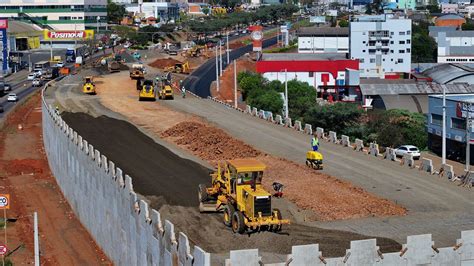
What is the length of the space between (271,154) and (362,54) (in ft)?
330

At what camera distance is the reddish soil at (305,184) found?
96.5 feet

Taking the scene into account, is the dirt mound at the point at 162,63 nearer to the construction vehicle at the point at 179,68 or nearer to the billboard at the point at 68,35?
the construction vehicle at the point at 179,68

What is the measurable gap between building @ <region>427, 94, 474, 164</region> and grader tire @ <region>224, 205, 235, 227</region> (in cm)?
3657

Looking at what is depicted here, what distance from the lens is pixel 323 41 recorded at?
537ft

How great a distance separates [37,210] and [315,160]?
19.9 metres

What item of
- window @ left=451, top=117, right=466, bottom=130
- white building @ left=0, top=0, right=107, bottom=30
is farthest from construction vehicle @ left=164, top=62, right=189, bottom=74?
window @ left=451, top=117, right=466, bottom=130

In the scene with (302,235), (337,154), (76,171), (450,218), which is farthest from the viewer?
(76,171)

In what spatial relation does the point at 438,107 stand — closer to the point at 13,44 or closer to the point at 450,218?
the point at 450,218

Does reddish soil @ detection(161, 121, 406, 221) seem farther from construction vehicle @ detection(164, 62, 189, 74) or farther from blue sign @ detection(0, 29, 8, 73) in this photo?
blue sign @ detection(0, 29, 8, 73)

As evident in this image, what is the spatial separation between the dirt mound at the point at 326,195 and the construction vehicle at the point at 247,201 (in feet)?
10.1

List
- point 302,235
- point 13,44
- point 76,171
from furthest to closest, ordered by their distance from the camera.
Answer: point 13,44
point 76,171
point 302,235

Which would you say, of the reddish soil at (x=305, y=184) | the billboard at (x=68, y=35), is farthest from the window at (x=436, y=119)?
the billboard at (x=68, y=35)

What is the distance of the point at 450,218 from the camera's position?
92.8 feet

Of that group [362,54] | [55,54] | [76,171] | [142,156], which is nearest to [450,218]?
[142,156]
